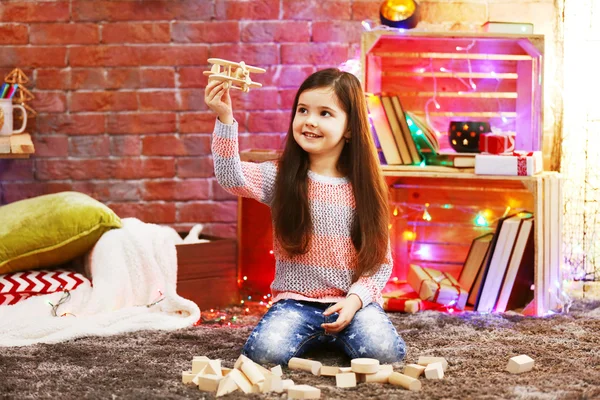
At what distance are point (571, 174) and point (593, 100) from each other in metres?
0.27

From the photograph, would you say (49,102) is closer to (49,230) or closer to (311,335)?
(49,230)

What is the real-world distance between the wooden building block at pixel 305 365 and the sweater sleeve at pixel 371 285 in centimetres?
23

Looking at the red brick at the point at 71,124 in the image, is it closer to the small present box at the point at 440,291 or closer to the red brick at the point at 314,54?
the red brick at the point at 314,54

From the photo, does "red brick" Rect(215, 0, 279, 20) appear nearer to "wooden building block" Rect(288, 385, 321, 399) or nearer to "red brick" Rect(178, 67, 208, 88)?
"red brick" Rect(178, 67, 208, 88)

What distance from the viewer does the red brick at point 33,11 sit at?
3100 millimetres

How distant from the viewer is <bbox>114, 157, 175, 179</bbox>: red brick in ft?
10.4

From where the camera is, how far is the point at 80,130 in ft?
10.4

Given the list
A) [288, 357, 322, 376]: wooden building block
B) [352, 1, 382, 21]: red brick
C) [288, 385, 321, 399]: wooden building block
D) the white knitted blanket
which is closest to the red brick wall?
[352, 1, 382, 21]: red brick

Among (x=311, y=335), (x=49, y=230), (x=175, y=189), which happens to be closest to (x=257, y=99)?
(x=175, y=189)

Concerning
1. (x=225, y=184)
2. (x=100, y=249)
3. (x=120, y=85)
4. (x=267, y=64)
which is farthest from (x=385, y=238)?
(x=120, y=85)

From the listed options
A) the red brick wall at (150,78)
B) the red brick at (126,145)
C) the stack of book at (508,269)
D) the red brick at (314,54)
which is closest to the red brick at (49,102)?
the red brick wall at (150,78)

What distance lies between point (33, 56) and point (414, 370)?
1.92m

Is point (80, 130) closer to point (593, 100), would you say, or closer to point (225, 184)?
point (225, 184)

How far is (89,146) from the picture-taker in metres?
3.16
